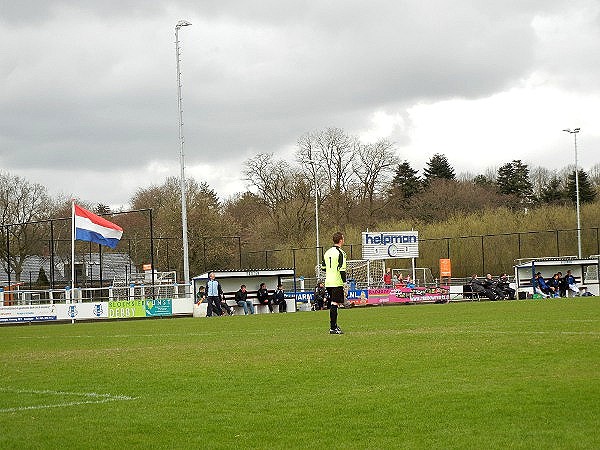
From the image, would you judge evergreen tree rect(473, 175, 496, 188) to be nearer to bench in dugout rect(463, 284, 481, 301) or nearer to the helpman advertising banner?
the helpman advertising banner

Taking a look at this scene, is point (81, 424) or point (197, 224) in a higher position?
point (197, 224)

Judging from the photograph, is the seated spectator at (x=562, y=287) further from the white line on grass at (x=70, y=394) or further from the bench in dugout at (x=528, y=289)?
the white line on grass at (x=70, y=394)

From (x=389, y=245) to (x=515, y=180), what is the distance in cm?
5891

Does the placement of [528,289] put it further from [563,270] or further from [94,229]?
[94,229]

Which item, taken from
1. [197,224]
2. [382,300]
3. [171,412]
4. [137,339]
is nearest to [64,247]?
[197,224]

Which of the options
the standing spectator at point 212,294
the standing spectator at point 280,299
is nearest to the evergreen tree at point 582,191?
the standing spectator at point 280,299

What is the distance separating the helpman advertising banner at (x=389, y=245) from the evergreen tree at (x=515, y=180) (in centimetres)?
5410

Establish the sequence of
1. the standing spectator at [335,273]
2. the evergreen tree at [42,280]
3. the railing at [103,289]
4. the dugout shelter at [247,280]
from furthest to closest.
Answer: the evergreen tree at [42,280] < the dugout shelter at [247,280] < the railing at [103,289] < the standing spectator at [335,273]

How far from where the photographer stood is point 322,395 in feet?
31.7

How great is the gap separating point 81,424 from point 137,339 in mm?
13147

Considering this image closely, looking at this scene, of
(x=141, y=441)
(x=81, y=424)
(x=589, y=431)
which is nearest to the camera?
(x=589, y=431)

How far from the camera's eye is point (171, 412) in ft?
29.5

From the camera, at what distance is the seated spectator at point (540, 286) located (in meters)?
51.0

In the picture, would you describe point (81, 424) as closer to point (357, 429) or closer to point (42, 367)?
point (357, 429)
